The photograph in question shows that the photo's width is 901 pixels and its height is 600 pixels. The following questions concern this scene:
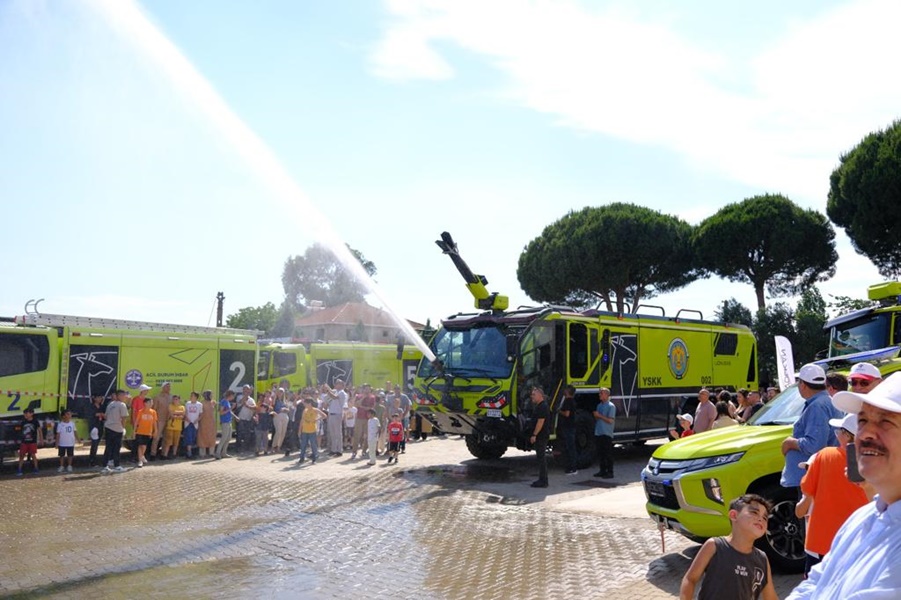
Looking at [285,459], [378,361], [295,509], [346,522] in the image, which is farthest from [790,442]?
[378,361]

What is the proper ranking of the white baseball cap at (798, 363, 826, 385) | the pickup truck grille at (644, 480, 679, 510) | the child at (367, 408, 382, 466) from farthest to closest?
the child at (367, 408, 382, 466) → the pickup truck grille at (644, 480, 679, 510) → the white baseball cap at (798, 363, 826, 385)

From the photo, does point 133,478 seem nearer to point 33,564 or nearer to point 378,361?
point 33,564

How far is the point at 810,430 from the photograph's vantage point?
20.3 feet

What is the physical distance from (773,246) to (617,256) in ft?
26.8

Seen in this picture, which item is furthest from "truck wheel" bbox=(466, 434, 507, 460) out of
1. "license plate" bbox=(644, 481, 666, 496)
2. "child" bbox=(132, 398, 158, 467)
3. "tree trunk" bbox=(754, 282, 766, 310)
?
"tree trunk" bbox=(754, 282, 766, 310)

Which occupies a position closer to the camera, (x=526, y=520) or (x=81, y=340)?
(x=526, y=520)

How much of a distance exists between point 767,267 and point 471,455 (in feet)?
93.4

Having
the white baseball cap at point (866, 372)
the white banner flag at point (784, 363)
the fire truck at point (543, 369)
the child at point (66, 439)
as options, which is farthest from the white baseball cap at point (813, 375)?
the child at point (66, 439)

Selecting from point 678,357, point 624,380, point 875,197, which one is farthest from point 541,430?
point 875,197

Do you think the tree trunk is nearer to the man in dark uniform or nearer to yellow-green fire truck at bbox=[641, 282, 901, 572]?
the man in dark uniform

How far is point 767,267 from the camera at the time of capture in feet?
134

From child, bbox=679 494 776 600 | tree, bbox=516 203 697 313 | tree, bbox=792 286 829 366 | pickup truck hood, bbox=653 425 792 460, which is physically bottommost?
child, bbox=679 494 776 600

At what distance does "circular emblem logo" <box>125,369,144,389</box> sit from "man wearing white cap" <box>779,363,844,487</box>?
15.5 m

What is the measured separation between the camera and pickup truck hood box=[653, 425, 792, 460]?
7441 mm
